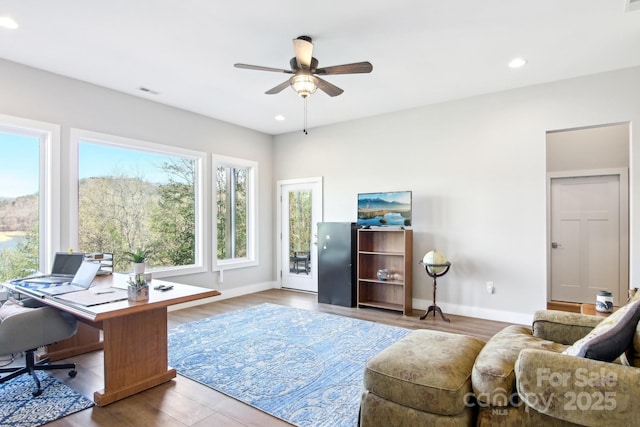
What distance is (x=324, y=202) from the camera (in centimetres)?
620

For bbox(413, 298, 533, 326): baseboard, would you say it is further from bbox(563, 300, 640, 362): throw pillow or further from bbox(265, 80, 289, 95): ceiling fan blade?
bbox(265, 80, 289, 95): ceiling fan blade

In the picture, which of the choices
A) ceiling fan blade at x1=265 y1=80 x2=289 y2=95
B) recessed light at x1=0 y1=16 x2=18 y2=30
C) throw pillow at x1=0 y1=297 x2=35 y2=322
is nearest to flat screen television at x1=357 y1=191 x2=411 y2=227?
ceiling fan blade at x1=265 y1=80 x2=289 y2=95

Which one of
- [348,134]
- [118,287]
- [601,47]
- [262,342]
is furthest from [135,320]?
[601,47]

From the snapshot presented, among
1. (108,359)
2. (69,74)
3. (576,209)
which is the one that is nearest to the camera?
(108,359)

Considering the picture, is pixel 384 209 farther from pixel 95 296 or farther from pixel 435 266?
pixel 95 296

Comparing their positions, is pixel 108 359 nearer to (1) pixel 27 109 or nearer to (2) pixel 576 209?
(1) pixel 27 109

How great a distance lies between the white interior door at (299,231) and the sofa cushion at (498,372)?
4.42m

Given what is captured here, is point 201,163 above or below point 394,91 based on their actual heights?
below

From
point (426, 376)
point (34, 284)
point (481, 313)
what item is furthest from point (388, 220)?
point (34, 284)

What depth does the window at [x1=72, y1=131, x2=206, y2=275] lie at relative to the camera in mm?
4363

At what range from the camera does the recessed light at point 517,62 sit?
3634 mm

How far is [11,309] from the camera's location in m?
2.86

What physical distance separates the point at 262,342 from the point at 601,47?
450cm

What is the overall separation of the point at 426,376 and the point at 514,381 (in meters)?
0.40
